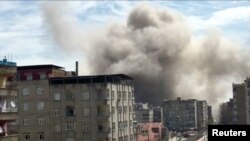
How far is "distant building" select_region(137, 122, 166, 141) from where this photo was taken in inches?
4660

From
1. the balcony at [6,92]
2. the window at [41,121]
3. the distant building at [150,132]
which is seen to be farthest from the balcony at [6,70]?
the distant building at [150,132]

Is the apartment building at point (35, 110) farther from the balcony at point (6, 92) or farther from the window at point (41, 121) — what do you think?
the balcony at point (6, 92)

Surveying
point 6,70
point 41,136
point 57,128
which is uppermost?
point 6,70

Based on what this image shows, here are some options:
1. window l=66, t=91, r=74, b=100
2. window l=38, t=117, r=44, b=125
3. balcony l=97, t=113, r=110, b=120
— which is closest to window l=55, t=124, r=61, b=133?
window l=38, t=117, r=44, b=125

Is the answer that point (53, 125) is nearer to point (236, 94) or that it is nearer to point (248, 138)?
point (248, 138)

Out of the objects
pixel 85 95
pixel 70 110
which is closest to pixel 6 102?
pixel 85 95

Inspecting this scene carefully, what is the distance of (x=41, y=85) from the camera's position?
77875 mm

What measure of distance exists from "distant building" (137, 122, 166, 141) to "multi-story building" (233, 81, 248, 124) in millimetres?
22567

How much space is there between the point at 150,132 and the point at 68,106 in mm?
55189

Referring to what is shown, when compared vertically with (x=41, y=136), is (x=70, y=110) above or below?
above

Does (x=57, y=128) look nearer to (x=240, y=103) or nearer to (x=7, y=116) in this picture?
(x=7, y=116)

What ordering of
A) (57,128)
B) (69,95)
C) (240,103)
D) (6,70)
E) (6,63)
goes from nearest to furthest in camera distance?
1. (6,70)
2. (6,63)
3. (57,128)
4. (69,95)
5. (240,103)

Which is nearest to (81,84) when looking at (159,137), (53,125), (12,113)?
(53,125)

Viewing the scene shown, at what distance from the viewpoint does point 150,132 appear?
128 m
